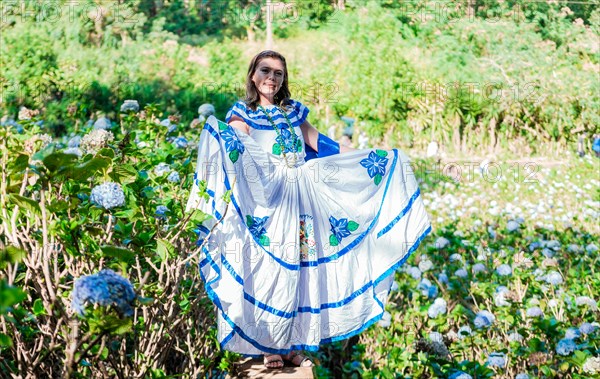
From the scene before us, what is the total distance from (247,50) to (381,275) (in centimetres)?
797

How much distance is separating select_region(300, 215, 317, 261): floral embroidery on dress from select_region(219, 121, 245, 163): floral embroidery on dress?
13.4 inches

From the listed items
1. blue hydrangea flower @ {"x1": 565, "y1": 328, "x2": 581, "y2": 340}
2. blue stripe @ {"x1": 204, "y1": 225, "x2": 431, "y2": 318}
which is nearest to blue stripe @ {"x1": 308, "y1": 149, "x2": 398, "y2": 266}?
blue stripe @ {"x1": 204, "y1": 225, "x2": 431, "y2": 318}

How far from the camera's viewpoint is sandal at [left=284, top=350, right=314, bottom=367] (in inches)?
98.1

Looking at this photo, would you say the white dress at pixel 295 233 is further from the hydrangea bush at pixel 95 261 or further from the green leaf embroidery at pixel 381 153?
the hydrangea bush at pixel 95 261

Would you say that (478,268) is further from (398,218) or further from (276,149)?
(276,149)

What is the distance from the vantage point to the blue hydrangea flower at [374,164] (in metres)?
2.71

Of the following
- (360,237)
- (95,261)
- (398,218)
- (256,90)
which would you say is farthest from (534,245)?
(95,261)

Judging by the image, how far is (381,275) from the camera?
2.62 meters

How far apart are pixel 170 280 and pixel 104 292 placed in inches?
36.1

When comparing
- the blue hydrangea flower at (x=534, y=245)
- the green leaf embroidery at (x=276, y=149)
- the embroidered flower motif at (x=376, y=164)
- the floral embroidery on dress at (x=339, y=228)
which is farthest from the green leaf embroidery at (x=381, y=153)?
the blue hydrangea flower at (x=534, y=245)

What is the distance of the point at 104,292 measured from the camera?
1.12m

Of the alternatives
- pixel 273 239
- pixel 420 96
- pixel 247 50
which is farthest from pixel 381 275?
pixel 247 50

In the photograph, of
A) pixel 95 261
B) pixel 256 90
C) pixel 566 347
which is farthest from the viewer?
pixel 256 90

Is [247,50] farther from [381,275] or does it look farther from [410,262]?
[381,275]
